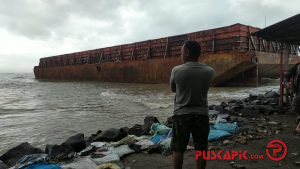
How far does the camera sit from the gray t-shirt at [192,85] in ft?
9.10

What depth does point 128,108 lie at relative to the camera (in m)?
10.4

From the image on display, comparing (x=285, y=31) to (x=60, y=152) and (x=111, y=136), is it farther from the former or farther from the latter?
(x=60, y=152)

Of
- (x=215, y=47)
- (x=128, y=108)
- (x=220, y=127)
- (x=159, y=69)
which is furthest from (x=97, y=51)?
(x=220, y=127)

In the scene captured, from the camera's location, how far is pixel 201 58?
16.7 metres

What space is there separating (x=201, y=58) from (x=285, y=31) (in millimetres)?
10020

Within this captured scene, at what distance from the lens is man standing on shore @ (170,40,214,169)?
2785 millimetres

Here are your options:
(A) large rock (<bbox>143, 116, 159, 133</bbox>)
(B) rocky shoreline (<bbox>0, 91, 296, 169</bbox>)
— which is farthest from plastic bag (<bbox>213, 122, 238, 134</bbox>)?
(A) large rock (<bbox>143, 116, 159, 133</bbox>)

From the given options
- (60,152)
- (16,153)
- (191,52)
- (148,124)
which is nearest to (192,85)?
(191,52)

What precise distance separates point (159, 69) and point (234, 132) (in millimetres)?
14458

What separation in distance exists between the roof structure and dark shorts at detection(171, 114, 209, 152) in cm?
436

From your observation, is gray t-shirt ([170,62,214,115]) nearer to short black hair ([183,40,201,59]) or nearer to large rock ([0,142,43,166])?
short black hair ([183,40,201,59])

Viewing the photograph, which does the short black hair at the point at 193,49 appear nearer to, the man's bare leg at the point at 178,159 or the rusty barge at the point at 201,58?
the man's bare leg at the point at 178,159

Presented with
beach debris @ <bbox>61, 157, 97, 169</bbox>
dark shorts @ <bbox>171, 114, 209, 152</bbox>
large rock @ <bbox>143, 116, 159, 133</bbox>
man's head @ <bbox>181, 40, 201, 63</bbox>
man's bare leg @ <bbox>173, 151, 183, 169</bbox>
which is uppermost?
man's head @ <bbox>181, 40, 201, 63</bbox>

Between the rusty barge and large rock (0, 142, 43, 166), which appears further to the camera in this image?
the rusty barge
